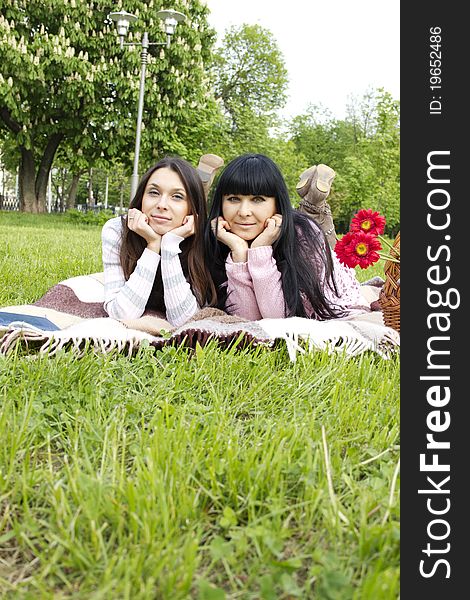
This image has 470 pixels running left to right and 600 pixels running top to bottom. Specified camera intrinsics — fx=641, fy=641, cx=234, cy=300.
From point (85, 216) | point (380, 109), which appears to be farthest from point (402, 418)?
point (380, 109)

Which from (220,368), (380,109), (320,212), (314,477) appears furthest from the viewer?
(380,109)

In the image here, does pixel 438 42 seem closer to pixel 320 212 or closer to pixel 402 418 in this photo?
pixel 402 418

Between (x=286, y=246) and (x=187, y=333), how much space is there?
0.94m

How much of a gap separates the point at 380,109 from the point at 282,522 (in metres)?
31.3

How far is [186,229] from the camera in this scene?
353cm

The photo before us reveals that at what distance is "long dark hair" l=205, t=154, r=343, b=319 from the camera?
3.44m

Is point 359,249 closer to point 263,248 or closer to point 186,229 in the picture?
point 263,248

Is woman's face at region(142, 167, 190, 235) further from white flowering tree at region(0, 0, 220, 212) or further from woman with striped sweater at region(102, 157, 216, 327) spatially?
white flowering tree at region(0, 0, 220, 212)

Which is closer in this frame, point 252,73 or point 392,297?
point 392,297

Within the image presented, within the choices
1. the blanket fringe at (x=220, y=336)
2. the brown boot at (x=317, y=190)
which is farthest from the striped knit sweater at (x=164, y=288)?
the brown boot at (x=317, y=190)

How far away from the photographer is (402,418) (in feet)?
4.40

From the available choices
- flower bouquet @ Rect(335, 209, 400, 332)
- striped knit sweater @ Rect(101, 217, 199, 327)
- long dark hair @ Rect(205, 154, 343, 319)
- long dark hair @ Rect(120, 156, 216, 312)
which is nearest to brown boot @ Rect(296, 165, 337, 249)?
long dark hair @ Rect(205, 154, 343, 319)

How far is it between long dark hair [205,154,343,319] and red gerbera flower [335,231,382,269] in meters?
0.48

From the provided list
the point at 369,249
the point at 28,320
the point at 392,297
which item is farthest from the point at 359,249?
the point at 28,320
